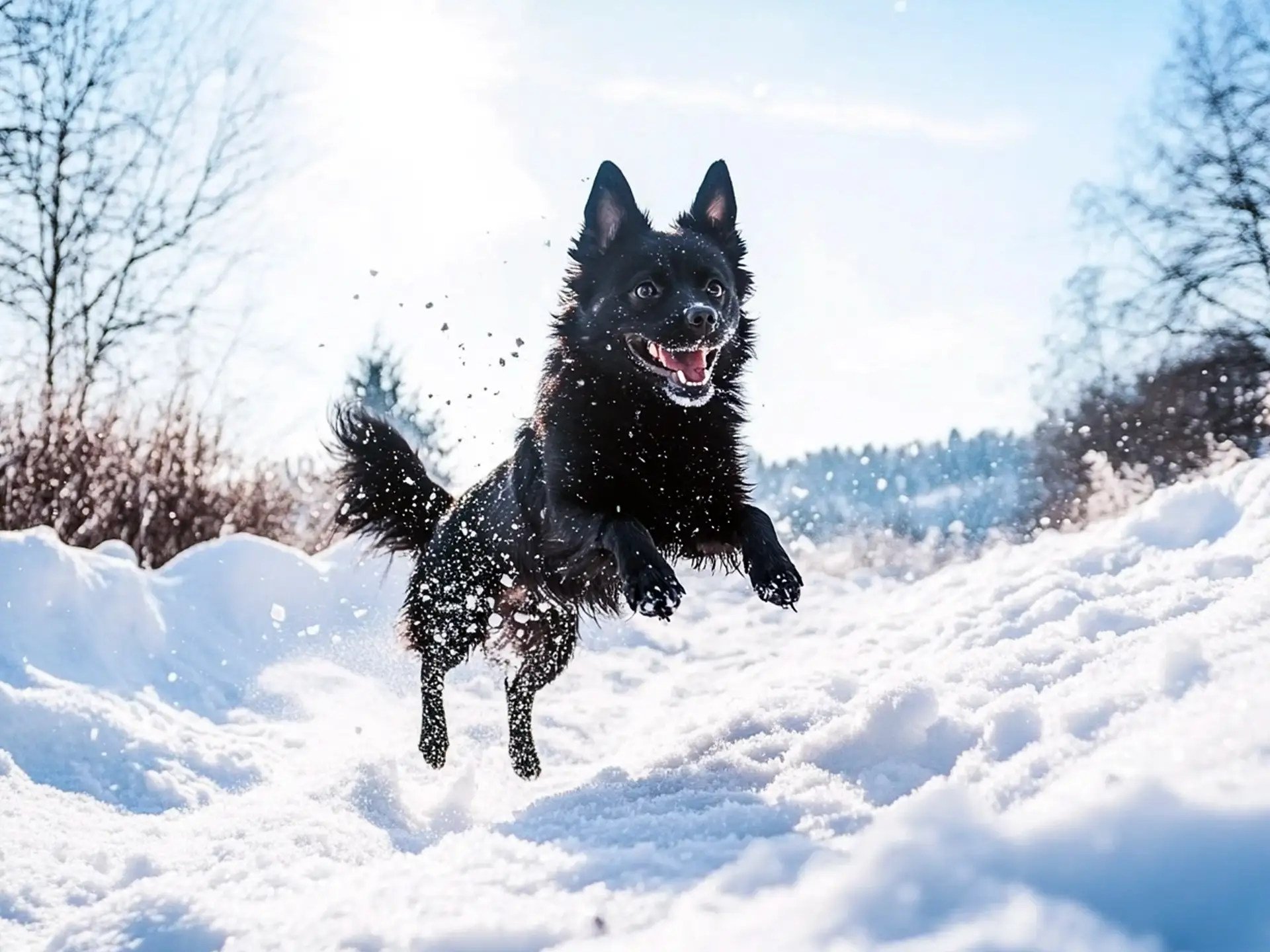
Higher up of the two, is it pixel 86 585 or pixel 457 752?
pixel 86 585

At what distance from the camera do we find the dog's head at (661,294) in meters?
3.70

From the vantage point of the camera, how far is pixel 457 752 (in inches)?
193

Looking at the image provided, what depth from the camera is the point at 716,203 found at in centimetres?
435

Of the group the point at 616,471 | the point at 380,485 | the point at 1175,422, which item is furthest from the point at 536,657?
the point at 1175,422

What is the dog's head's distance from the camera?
3.70m

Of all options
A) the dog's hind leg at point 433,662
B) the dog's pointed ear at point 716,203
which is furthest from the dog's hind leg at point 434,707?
the dog's pointed ear at point 716,203

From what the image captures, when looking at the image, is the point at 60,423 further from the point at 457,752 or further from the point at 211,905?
the point at 211,905

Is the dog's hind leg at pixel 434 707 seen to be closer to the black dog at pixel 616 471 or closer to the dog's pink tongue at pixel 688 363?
the black dog at pixel 616 471

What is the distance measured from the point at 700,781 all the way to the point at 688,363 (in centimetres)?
173

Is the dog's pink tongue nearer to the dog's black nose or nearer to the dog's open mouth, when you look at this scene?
the dog's open mouth

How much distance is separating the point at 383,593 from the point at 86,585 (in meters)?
2.52

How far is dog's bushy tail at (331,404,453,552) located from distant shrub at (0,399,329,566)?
3652 millimetres

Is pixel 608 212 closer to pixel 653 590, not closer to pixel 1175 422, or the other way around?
pixel 653 590

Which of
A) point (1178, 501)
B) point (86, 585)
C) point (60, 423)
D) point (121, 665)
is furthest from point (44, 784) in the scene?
point (60, 423)
